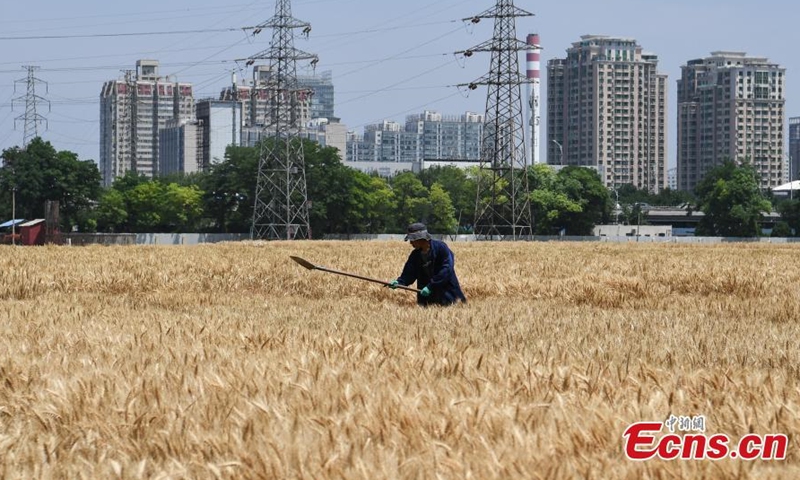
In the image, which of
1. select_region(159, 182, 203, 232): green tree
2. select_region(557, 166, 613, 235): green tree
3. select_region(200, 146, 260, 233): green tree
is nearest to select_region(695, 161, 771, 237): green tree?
select_region(557, 166, 613, 235): green tree

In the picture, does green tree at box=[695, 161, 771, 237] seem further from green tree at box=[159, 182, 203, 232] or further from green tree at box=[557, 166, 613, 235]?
green tree at box=[159, 182, 203, 232]

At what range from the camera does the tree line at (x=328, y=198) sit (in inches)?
4375

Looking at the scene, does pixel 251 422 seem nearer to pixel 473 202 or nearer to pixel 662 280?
pixel 662 280

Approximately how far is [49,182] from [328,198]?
82.3ft

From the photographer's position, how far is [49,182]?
363 feet

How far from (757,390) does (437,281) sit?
860cm

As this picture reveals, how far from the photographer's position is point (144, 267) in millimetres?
26203

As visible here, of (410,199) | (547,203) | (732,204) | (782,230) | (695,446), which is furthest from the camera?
(782,230)

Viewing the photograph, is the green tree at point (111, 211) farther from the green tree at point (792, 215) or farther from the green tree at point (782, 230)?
the green tree at point (792, 215)

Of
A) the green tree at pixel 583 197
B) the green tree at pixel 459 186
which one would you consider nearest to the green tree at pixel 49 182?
the green tree at pixel 459 186

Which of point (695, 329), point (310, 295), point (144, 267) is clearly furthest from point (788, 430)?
point (144, 267)

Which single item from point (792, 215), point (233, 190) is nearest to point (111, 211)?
point (233, 190)

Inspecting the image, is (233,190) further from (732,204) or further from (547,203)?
(732,204)

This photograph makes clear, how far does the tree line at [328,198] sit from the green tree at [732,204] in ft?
0.35
